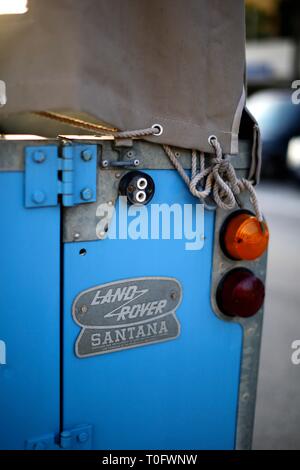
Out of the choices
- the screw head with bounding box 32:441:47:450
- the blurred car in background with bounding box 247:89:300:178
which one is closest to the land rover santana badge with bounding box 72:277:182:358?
the screw head with bounding box 32:441:47:450

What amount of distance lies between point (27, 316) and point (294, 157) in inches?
397

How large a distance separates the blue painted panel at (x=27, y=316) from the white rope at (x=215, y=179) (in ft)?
1.24

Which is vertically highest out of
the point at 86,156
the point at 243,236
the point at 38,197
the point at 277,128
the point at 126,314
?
the point at 277,128

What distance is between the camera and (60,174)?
1533 mm

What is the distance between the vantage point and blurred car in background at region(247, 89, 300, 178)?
11367 mm

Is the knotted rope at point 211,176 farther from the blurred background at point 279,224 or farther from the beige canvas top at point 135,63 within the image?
the blurred background at point 279,224

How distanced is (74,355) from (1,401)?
0.22 m

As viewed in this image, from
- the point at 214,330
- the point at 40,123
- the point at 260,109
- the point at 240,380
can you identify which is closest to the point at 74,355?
the point at 214,330

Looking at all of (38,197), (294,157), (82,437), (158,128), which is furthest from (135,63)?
(294,157)

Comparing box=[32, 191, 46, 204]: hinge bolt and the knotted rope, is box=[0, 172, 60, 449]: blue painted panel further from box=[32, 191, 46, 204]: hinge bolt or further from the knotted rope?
the knotted rope

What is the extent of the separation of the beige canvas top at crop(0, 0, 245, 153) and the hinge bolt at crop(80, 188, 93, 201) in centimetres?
19

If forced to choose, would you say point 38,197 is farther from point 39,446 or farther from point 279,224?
point 279,224

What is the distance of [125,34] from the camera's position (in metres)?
1.57

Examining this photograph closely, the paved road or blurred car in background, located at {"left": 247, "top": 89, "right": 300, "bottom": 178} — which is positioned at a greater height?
blurred car in background, located at {"left": 247, "top": 89, "right": 300, "bottom": 178}
